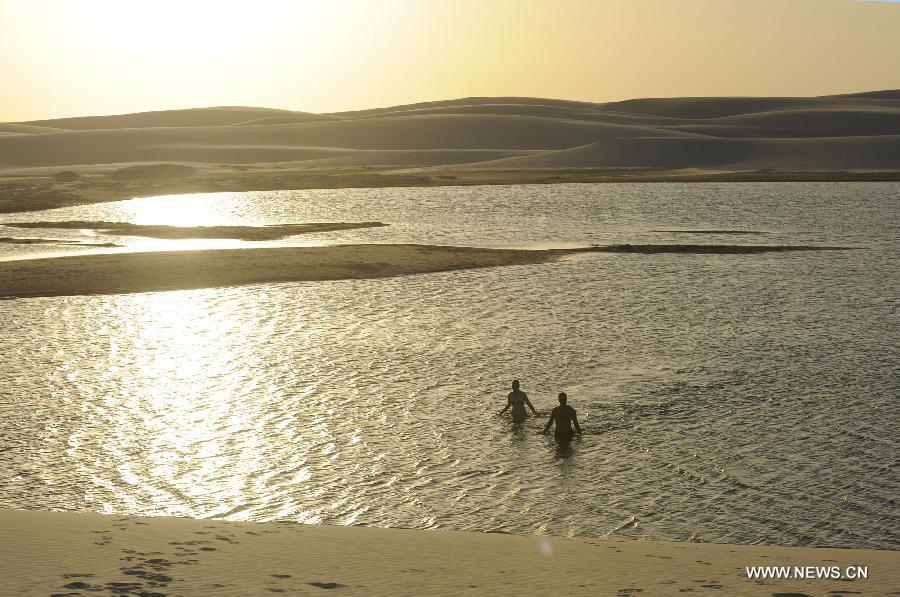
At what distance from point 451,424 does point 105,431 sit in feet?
23.0

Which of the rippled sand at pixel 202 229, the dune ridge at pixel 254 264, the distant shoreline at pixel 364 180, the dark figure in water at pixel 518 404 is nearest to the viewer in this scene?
the dark figure in water at pixel 518 404

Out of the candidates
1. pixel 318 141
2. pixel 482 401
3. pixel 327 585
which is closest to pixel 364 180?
pixel 318 141

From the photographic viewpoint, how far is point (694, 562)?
45.9ft

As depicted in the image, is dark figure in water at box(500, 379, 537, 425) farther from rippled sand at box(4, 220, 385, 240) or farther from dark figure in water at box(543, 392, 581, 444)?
rippled sand at box(4, 220, 385, 240)

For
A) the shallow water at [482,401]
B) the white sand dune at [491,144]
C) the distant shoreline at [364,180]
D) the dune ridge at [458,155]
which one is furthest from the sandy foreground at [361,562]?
the white sand dune at [491,144]

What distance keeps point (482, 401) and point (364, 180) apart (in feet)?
314

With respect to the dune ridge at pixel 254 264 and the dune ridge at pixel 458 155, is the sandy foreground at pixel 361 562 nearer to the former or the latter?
the dune ridge at pixel 254 264

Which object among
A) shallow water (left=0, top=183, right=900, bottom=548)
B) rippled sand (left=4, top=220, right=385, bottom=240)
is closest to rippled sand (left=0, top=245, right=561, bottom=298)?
shallow water (left=0, top=183, right=900, bottom=548)

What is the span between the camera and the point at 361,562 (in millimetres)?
13836

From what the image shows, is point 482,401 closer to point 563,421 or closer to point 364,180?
point 563,421

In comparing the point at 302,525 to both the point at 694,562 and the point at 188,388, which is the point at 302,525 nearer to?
the point at 694,562

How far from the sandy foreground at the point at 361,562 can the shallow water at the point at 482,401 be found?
1.15 m

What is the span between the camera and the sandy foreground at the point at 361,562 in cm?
1260

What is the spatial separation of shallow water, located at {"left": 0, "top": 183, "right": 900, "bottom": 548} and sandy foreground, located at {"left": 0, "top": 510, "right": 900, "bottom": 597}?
115 centimetres
